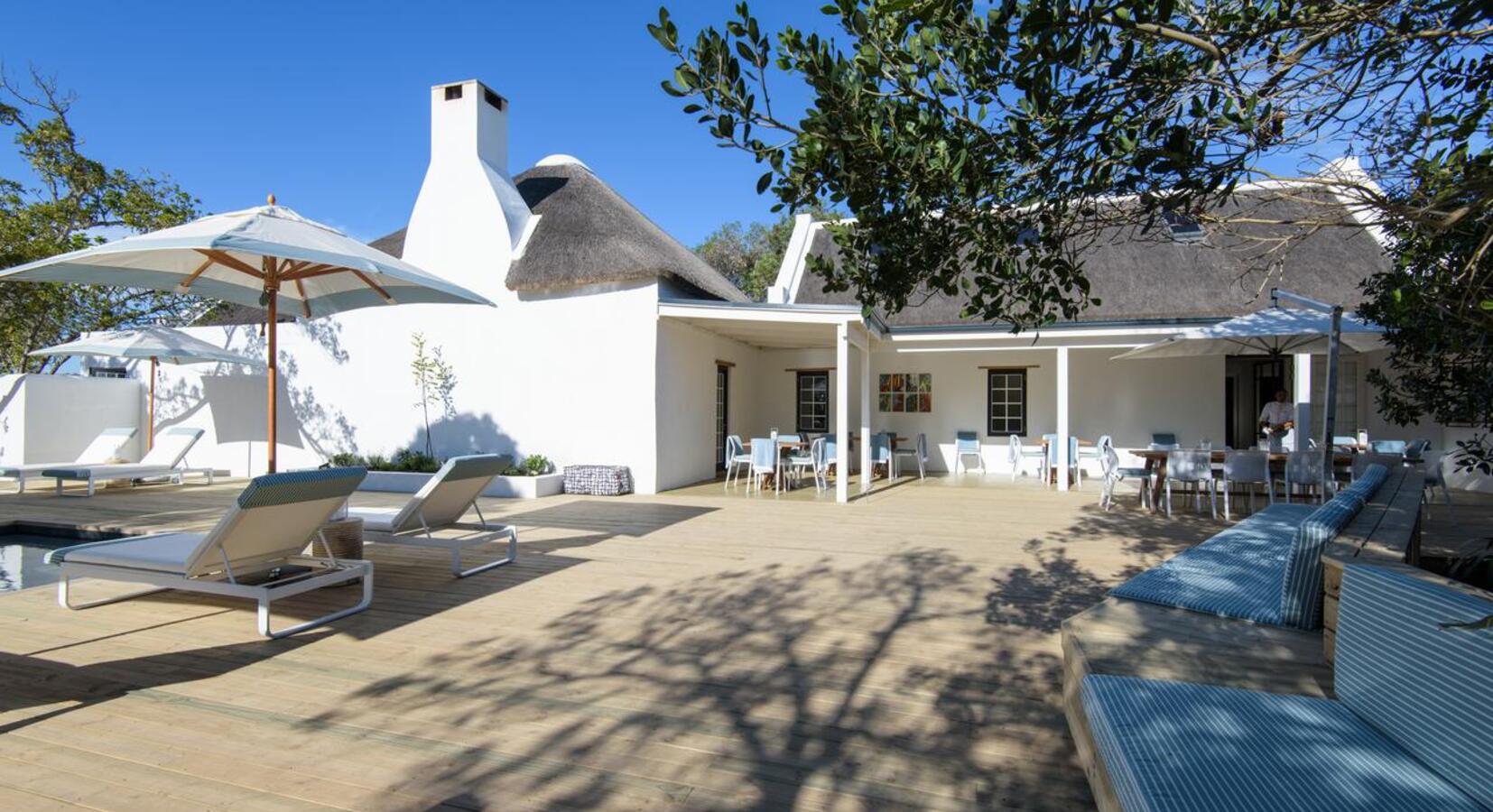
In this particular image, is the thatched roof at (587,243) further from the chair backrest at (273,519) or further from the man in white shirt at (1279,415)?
the man in white shirt at (1279,415)

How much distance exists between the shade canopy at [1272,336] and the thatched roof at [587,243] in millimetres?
6507

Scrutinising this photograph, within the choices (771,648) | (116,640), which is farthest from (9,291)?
(771,648)

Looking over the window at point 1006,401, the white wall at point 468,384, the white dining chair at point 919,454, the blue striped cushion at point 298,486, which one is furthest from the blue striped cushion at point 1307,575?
the window at point 1006,401

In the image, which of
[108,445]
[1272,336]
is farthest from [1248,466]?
[108,445]

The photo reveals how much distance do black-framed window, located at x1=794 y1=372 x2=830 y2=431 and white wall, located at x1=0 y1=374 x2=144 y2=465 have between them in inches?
438

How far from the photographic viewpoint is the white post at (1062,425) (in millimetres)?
10352

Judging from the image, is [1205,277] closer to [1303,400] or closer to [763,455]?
[1303,400]

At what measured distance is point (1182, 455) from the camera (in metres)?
7.81

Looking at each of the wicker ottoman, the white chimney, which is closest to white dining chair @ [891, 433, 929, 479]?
the wicker ottoman

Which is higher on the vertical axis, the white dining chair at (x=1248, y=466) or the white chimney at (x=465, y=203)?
the white chimney at (x=465, y=203)

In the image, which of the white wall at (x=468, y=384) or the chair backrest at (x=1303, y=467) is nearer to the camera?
the chair backrest at (x=1303, y=467)

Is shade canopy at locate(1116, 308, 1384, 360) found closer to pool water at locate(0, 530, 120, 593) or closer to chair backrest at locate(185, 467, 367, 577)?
chair backrest at locate(185, 467, 367, 577)

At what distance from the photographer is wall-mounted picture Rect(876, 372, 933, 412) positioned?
13.7 m

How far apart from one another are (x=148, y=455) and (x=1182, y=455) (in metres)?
14.0
